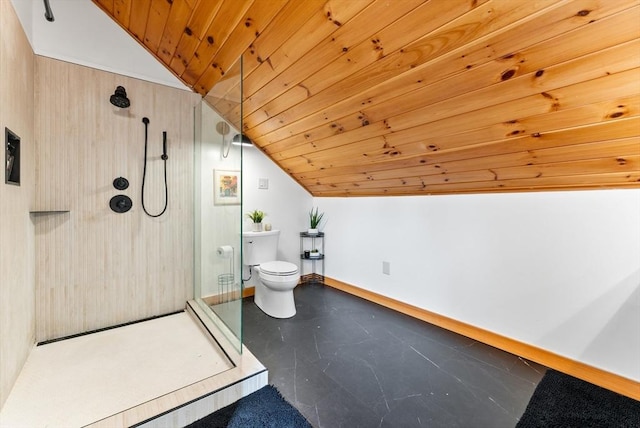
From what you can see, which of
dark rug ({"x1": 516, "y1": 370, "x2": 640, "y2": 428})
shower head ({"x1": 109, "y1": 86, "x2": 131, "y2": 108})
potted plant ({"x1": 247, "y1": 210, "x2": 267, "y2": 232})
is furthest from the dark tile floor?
shower head ({"x1": 109, "y1": 86, "x2": 131, "y2": 108})

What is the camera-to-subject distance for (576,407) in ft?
4.60

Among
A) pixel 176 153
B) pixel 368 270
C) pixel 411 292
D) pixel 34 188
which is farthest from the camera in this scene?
pixel 368 270

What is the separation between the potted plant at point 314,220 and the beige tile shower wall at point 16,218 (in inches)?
94.3

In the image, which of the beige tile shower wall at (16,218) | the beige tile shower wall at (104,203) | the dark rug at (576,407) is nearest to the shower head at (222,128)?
the beige tile shower wall at (104,203)

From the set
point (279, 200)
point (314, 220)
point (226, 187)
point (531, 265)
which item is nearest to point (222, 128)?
point (226, 187)

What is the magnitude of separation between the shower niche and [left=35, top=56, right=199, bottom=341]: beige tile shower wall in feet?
1.61

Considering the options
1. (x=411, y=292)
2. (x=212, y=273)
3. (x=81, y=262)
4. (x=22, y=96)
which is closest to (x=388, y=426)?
(x=411, y=292)

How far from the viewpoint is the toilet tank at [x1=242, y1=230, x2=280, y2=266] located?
272 cm

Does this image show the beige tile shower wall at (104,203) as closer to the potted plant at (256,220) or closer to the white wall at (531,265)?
the potted plant at (256,220)

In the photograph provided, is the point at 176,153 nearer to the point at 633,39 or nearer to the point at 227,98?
the point at 227,98

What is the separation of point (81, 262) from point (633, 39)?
126 inches

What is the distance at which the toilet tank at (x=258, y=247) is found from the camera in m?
2.72

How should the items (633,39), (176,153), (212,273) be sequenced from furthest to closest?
(176,153) → (212,273) → (633,39)

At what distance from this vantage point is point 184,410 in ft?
4.22
